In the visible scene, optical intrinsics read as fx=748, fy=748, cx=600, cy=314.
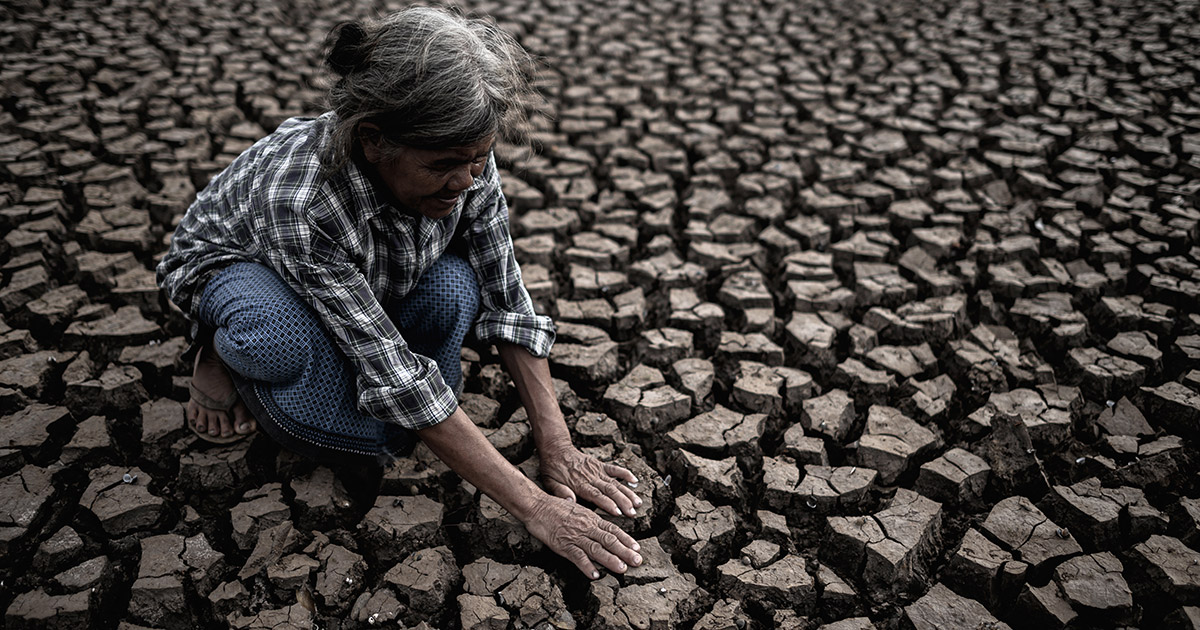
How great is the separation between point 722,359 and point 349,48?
4.97 ft

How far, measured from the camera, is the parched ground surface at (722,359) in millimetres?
1784

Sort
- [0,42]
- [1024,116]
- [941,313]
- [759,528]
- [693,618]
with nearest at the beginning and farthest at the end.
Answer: [693,618], [759,528], [941,313], [1024,116], [0,42]

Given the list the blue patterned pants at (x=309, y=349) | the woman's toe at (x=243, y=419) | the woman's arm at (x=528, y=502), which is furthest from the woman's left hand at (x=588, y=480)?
the woman's toe at (x=243, y=419)

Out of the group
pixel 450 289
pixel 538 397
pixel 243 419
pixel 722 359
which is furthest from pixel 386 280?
pixel 722 359

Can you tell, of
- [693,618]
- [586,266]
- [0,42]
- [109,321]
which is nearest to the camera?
[693,618]

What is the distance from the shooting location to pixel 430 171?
161 centimetres

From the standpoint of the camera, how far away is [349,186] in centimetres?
169

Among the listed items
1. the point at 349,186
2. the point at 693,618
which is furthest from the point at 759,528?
the point at 349,186

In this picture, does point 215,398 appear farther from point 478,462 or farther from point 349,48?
point 349,48

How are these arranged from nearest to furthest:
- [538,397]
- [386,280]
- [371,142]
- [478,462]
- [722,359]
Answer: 1. [371,142]
2. [478,462]
3. [386,280]
4. [538,397]
5. [722,359]

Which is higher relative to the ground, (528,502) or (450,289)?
(450,289)

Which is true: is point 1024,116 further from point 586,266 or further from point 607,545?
point 607,545

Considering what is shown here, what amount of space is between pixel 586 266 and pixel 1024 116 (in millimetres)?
2654

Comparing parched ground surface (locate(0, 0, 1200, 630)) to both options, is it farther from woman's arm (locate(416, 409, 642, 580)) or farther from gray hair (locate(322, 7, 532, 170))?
gray hair (locate(322, 7, 532, 170))
